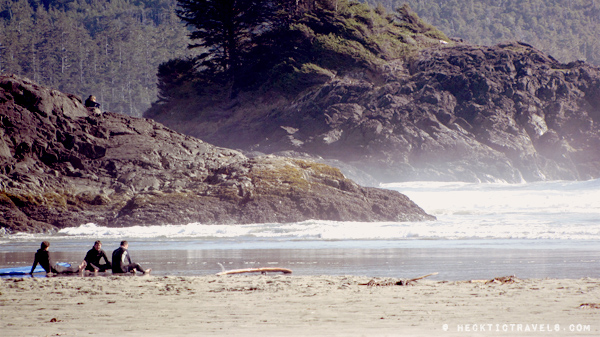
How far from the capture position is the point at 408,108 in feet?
143

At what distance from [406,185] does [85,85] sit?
3372 inches

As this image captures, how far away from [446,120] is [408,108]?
2.81 m

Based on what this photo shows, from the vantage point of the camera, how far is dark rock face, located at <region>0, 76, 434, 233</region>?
20531 millimetres

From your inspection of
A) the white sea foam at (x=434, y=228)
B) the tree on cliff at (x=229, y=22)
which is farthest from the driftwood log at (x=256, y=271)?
the tree on cliff at (x=229, y=22)

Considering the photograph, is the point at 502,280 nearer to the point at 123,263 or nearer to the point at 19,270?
the point at 123,263


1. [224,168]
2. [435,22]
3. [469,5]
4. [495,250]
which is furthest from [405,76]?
[469,5]

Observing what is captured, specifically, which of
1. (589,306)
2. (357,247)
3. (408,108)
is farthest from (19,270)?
(408,108)

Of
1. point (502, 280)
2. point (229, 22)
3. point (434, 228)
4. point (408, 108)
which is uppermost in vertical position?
point (229, 22)

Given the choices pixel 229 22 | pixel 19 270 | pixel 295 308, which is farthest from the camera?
pixel 229 22

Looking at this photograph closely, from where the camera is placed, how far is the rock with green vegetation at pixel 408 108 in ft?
139

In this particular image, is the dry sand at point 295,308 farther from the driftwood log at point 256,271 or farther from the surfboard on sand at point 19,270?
the surfboard on sand at point 19,270

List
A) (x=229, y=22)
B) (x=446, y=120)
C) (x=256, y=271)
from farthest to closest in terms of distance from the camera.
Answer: (x=229, y=22)
(x=446, y=120)
(x=256, y=271)

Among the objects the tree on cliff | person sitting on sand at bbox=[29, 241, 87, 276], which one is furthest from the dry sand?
the tree on cliff

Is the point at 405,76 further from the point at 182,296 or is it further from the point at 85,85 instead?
the point at 85,85
